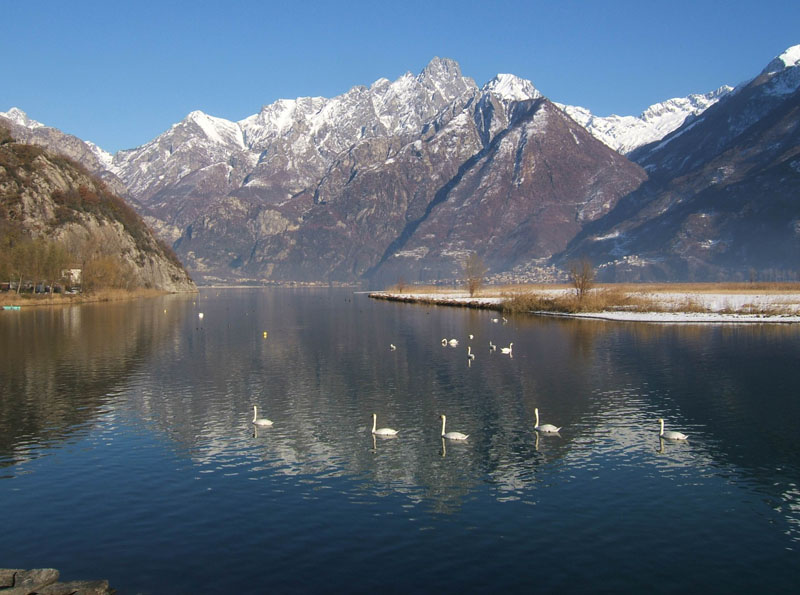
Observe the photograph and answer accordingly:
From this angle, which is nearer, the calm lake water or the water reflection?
the calm lake water

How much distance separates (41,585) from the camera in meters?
20.6

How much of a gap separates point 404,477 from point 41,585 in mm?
16402

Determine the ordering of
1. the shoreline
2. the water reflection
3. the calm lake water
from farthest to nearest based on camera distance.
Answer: the shoreline < the water reflection < the calm lake water

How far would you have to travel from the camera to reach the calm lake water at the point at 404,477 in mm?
23781

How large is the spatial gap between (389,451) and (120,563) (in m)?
16.4

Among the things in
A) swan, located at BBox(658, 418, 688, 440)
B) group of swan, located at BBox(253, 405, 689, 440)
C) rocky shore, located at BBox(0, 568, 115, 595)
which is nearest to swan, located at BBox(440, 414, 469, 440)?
group of swan, located at BBox(253, 405, 689, 440)

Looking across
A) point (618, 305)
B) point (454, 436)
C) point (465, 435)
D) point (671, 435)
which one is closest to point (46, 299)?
point (618, 305)

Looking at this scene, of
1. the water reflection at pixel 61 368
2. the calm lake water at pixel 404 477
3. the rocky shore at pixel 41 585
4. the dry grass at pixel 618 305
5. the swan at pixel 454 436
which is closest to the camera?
the rocky shore at pixel 41 585

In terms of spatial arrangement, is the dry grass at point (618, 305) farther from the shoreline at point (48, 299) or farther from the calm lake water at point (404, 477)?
the shoreline at point (48, 299)

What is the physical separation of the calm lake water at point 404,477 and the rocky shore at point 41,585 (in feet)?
5.38

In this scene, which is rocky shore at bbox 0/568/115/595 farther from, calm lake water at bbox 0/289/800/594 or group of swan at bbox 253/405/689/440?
group of swan at bbox 253/405/689/440

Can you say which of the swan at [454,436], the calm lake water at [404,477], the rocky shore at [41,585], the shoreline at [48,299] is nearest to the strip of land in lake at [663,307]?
the calm lake water at [404,477]

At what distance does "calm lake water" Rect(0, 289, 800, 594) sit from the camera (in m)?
23.8

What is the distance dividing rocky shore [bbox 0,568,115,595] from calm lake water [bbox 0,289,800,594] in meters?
1.64
